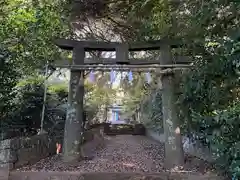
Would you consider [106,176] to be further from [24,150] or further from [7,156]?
[7,156]

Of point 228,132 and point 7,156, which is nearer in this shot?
point 228,132

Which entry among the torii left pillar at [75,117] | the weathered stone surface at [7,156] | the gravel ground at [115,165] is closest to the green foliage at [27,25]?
the torii left pillar at [75,117]

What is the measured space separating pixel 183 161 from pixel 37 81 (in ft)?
15.5

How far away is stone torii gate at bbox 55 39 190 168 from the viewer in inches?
285

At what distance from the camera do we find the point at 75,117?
7.53 m

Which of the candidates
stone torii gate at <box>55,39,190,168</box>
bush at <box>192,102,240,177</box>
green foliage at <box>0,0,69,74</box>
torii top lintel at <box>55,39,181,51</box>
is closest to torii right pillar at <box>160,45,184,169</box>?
stone torii gate at <box>55,39,190,168</box>

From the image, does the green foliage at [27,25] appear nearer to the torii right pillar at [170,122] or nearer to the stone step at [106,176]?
the stone step at [106,176]

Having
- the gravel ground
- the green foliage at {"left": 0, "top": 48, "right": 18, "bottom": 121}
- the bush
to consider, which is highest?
the green foliage at {"left": 0, "top": 48, "right": 18, "bottom": 121}

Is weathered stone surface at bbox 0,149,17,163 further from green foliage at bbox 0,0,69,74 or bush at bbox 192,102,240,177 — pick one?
bush at bbox 192,102,240,177

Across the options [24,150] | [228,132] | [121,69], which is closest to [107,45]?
[121,69]

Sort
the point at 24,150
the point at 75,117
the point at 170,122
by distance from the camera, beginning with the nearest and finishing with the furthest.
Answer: the point at 24,150
the point at 170,122
the point at 75,117

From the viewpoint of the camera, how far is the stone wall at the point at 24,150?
222 inches

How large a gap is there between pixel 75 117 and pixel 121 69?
5.48ft

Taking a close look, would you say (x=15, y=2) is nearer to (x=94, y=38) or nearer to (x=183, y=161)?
(x=94, y=38)
